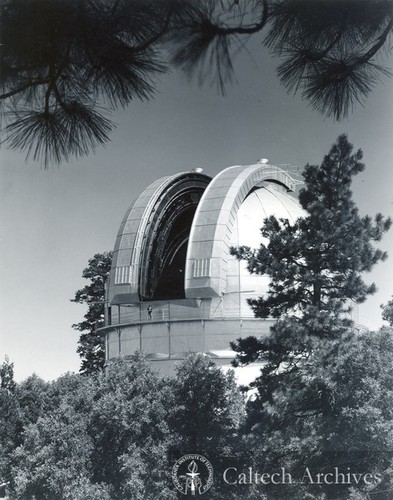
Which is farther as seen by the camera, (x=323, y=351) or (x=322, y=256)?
(x=322, y=256)

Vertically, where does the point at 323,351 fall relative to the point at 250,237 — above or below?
below

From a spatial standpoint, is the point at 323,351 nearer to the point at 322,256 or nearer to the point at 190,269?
the point at 322,256

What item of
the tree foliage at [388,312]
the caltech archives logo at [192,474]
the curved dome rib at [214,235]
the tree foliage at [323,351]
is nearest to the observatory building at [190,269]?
the curved dome rib at [214,235]

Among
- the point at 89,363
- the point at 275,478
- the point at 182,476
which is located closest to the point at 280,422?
the point at 275,478

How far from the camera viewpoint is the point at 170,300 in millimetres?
29109

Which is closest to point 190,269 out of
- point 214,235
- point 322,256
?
point 214,235

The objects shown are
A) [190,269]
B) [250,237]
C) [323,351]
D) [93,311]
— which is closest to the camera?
[323,351]

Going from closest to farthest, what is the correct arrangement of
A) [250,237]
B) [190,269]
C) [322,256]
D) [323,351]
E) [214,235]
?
[323,351], [322,256], [214,235], [190,269], [250,237]

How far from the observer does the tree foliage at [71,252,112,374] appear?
41.8 m

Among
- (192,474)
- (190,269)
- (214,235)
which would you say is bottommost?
(192,474)

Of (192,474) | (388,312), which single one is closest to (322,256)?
(192,474)

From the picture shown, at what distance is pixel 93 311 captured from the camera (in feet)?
139

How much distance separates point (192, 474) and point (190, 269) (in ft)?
42.1

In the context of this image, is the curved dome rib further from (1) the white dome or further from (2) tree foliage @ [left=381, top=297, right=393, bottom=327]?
(2) tree foliage @ [left=381, top=297, right=393, bottom=327]
